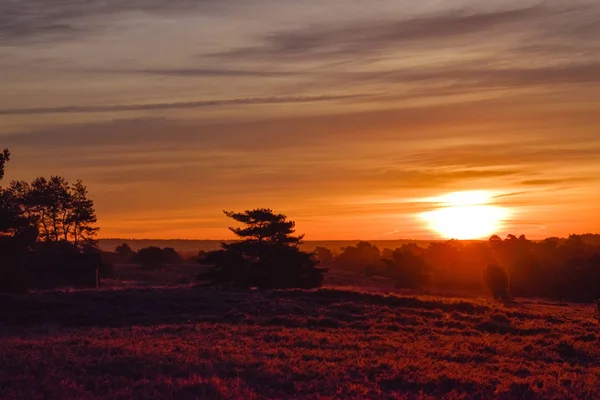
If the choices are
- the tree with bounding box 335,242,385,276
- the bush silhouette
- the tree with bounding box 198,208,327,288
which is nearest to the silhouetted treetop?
the tree with bounding box 198,208,327,288

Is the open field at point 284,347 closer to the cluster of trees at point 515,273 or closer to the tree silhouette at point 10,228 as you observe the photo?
the tree silhouette at point 10,228

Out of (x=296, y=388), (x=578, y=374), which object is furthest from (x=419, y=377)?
(x=578, y=374)

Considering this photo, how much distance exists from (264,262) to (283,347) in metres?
39.9

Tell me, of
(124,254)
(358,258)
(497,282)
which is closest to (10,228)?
(497,282)

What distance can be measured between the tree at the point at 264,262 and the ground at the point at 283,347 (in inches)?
823

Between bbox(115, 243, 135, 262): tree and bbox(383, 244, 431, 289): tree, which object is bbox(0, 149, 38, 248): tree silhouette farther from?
bbox(115, 243, 135, 262): tree

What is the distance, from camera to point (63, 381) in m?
16.7

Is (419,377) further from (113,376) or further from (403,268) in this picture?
(403,268)

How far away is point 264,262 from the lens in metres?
64.2

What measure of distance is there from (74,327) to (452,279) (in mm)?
76686

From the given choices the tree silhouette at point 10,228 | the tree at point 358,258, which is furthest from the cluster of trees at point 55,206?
the tree at point 358,258

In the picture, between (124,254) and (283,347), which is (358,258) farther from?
(283,347)

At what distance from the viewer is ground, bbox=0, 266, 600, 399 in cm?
1753

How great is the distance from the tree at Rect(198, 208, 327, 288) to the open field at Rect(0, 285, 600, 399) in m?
Answer: 21.3
